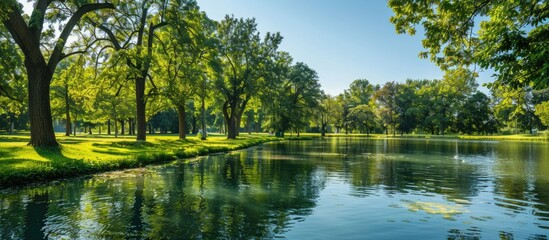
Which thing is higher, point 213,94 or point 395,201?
point 213,94

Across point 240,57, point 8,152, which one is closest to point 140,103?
point 8,152

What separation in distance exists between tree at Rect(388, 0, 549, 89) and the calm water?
4.63 metres

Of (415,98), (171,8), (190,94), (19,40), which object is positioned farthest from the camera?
(415,98)

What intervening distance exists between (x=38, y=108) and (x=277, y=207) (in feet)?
67.9

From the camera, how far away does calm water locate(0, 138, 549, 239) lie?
32.4 ft

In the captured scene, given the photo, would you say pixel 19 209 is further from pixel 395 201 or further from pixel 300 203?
pixel 395 201

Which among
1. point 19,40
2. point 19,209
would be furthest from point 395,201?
point 19,40

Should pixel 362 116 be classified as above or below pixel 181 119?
above

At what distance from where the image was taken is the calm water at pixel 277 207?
32.4ft

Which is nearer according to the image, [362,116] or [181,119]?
[181,119]

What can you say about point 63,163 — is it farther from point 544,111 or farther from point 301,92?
point 544,111

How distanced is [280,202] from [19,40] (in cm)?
2225

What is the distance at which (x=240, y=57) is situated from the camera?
200 feet

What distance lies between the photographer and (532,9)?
39.1 feet
